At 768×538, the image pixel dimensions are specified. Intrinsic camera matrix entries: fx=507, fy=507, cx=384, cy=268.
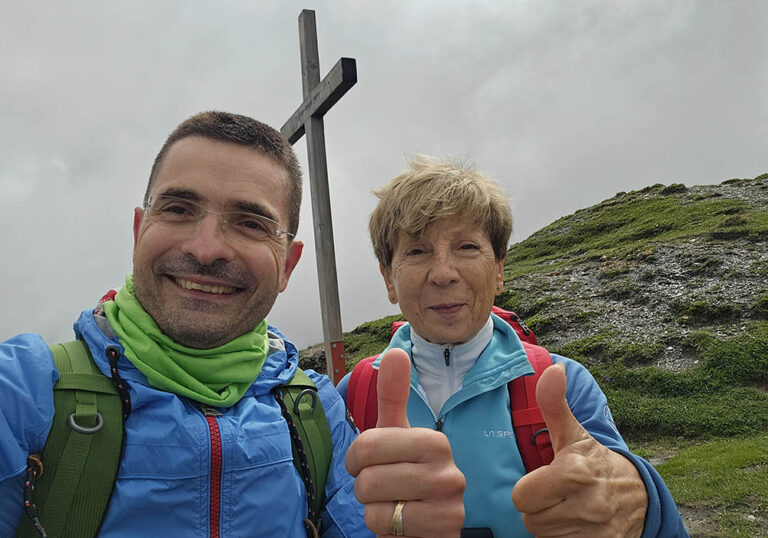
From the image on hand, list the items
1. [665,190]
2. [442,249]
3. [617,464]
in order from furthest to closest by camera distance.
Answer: [665,190], [442,249], [617,464]

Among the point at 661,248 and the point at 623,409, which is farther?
the point at 661,248

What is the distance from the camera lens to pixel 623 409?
1432 centimetres

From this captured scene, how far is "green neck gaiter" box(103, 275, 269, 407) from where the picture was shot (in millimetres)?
2414

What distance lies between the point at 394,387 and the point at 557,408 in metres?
0.59

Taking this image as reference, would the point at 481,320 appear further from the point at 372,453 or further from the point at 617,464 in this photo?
the point at 372,453

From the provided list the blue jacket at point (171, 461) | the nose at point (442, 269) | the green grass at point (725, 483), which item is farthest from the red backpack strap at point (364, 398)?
the green grass at point (725, 483)

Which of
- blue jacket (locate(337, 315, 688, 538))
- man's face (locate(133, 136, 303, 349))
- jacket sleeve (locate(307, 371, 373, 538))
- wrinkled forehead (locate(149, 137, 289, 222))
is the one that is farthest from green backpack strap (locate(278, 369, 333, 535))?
wrinkled forehead (locate(149, 137, 289, 222))

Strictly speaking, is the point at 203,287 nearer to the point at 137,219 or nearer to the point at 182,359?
the point at 182,359

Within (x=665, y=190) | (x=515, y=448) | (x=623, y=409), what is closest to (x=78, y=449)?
(x=515, y=448)

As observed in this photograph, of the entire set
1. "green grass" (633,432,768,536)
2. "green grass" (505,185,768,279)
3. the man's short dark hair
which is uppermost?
"green grass" (505,185,768,279)

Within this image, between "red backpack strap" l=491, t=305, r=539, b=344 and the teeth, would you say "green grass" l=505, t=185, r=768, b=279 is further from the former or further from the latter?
the teeth

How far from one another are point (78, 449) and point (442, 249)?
6.92 feet

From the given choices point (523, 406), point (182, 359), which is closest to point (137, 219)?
point (182, 359)

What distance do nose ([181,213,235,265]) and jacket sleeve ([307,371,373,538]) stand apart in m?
0.95
